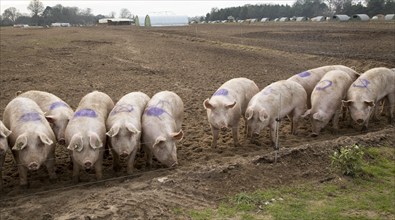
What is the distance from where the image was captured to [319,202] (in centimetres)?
638

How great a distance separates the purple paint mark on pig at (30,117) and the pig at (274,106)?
14.5 feet

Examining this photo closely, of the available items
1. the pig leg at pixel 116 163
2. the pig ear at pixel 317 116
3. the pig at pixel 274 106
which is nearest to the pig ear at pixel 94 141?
the pig leg at pixel 116 163

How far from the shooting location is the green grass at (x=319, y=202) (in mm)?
5984

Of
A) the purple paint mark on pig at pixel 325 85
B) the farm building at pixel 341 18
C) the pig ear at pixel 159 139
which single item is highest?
the farm building at pixel 341 18

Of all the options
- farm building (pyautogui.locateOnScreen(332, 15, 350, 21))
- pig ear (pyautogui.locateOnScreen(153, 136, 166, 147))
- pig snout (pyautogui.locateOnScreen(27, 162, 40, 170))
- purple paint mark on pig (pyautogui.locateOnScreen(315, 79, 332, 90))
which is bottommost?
pig snout (pyautogui.locateOnScreen(27, 162, 40, 170))

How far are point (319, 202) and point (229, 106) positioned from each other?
3.12m

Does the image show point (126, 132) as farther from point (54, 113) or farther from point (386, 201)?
point (386, 201)

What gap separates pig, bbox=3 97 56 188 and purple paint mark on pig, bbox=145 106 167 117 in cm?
192

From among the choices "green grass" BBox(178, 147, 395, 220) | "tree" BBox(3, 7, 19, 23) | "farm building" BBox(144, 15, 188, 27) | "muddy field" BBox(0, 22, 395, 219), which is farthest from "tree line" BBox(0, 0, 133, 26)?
A: "green grass" BBox(178, 147, 395, 220)

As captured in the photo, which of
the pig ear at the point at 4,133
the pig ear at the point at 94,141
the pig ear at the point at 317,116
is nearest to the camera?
the pig ear at the point at 4,133

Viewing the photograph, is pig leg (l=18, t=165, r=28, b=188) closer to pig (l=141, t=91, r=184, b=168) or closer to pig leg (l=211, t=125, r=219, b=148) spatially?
pig (l=141, t=91, r=184, b=168)

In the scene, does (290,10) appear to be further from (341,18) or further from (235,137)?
(235,137)

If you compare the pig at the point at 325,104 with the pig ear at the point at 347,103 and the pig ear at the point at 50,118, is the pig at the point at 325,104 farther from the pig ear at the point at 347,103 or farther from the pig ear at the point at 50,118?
the pig ear at the point at 50,118

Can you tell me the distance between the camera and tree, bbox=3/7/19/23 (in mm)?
146500
